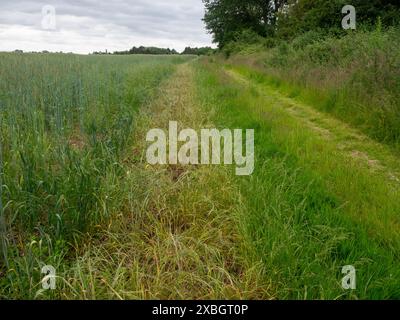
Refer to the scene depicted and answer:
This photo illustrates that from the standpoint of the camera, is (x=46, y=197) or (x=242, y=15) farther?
(x=242, y=15)

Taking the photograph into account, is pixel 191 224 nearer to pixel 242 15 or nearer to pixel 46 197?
pixel 46 197

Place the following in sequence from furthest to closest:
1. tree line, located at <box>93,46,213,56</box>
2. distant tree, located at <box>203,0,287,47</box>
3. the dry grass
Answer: tree line, located at <box>93,46,213,56</box>
distant tree, located at <box>203,0,287,47</box>
the dry grass

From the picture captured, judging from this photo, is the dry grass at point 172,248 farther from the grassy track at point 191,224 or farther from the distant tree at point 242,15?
the distant tree at point 242,15

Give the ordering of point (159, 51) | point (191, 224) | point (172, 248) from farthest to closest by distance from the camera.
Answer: point (159, 51) → point (191, 224) → point (172, 248)

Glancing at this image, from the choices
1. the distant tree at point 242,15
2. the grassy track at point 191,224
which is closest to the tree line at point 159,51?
the distant tree at point 242,15

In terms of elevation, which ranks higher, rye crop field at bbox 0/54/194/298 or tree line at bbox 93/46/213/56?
tree line at bbox 93/46/213/56

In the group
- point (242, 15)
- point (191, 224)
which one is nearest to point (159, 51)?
point (242, 15)

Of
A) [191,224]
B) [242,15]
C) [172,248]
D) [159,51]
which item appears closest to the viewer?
[172,248]

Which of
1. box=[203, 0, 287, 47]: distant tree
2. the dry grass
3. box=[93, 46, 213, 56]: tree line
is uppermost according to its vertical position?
box=[93, 46, 213, 56]: tree line

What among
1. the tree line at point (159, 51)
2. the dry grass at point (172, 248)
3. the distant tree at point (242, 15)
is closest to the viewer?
the dry grass at point (172, 248)

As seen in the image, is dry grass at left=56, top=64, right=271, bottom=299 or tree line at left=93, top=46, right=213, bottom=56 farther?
tree line at left=93, top=46, right=213, bottom=56

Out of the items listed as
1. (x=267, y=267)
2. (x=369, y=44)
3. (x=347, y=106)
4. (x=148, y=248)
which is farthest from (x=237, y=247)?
(x=369, y=44)

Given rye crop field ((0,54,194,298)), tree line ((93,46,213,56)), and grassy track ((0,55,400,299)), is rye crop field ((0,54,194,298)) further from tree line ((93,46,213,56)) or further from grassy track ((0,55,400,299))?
tree line ((93,46,213,56))

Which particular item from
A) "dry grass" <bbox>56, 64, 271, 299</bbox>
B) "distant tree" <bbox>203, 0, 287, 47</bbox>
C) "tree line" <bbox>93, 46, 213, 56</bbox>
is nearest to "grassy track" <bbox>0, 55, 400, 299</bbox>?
"dry grass" <bbox>56, 64, 271, 299</bbox>
